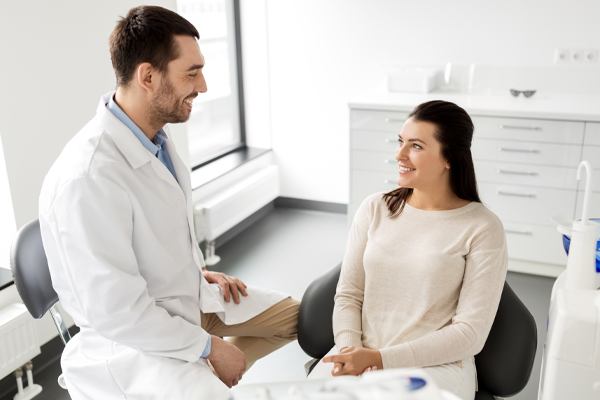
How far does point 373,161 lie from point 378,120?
0.78 feet

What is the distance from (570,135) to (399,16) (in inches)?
51.7

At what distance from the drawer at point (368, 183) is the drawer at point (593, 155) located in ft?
3.16

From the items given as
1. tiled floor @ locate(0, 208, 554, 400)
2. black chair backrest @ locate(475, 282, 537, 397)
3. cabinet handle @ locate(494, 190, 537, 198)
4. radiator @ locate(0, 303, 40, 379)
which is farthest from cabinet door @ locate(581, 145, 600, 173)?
radiator @ locate(0, 303, 40, 379)

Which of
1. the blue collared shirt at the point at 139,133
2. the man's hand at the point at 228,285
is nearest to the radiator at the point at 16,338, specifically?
the man's hand at the point at 228,285

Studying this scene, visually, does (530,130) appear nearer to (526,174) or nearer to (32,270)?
(526,174)

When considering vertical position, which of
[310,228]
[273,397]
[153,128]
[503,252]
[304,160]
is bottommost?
[310,228]

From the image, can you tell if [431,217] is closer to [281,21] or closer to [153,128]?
[153,128]

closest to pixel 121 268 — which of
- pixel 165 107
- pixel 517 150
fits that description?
pixel 165 107

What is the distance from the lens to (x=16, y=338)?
2.00 meters

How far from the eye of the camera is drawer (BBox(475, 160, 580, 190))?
2832mm

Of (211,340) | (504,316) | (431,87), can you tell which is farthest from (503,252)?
(431,87)

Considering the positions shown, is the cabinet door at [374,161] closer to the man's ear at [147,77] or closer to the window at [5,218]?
the window at [5,218]

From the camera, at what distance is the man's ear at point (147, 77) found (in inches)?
54.8

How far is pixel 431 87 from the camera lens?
340 cm
